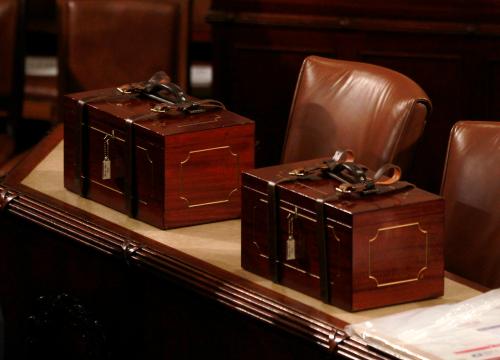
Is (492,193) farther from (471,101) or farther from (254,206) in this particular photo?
(471,101)

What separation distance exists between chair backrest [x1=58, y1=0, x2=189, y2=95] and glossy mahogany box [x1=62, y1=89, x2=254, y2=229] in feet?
4.11

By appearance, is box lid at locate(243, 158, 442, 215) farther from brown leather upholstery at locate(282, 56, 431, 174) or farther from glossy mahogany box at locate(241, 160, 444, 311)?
brown leather upholstery at locate(282, 56, 431, 174)

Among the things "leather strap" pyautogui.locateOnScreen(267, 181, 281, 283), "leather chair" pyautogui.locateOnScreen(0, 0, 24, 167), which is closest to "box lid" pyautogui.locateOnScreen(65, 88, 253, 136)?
"leather strap" pyautogui.locateOnScreen(267, 181, 281, 283)

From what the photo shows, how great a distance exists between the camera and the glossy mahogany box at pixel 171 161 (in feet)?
9.00

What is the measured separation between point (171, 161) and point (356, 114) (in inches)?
26.2

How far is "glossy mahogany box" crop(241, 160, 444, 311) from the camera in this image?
2.31 m

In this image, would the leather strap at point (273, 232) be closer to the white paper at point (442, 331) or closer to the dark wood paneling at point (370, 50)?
the white paper at point (442, 331)

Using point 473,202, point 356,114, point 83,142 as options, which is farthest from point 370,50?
point 473,202

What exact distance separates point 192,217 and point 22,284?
569mm

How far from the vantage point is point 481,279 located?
2.70m

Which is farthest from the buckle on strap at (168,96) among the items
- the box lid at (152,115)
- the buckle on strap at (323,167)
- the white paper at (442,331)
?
the white paper at (442,331)

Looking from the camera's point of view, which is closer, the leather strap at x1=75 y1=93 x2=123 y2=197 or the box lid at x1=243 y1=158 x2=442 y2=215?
the box lid at x1=243 y1=158 x2=442 y2=215

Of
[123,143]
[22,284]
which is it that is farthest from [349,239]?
[22,284]

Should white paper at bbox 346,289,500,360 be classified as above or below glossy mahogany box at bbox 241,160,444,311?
below
